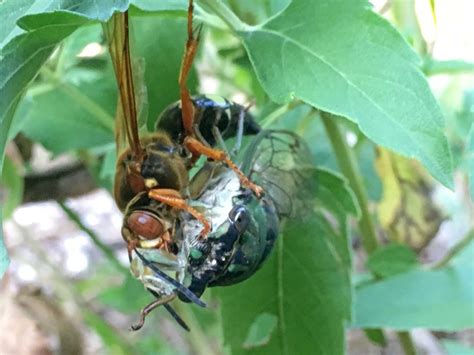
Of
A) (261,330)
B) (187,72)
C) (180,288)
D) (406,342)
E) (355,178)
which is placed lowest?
(406,342)

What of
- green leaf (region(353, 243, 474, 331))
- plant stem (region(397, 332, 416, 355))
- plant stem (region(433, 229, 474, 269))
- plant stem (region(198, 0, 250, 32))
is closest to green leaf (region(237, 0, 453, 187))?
plant stem (region(198, 0, 250, 32))

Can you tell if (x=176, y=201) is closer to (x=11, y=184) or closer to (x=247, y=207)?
(x=247, y=207)

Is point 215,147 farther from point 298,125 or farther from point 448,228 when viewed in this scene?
point 448,228

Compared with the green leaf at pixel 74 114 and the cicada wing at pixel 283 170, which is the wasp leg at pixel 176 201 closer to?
the cicada wing at pixel 283 170

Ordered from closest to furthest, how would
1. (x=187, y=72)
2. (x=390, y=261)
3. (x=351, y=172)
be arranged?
(x=187, y=72) < (x=351, y=172) < (x=390, y=261)

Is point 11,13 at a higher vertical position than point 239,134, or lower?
higher

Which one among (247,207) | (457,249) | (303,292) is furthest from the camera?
(457,249)

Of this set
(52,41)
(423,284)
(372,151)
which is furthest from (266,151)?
(372,151)

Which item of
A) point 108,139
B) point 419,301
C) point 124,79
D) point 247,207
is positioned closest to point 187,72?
point 124,79
